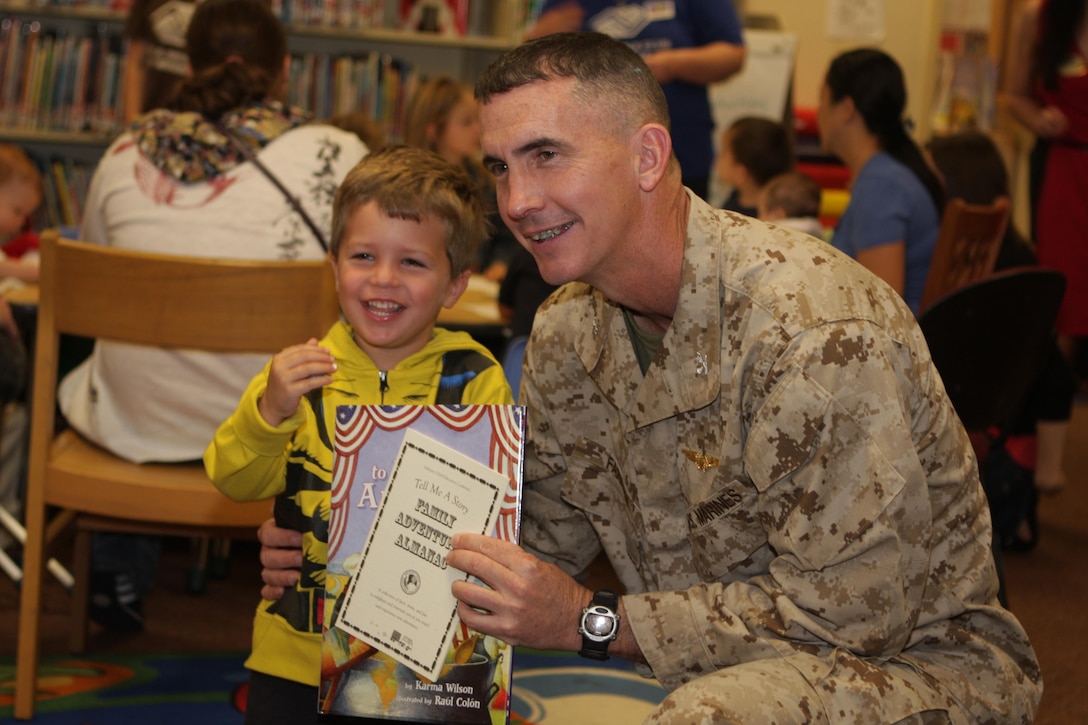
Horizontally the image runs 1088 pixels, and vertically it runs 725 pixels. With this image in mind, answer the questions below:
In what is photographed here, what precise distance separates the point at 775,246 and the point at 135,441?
1.51 meters

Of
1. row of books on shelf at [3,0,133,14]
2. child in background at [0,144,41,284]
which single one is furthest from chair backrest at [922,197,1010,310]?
row of books on shelf at [3,0,133,14]

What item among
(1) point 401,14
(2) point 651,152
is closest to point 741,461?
(2) point 651,152

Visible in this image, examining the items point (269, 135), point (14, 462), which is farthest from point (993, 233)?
point (14, 462)

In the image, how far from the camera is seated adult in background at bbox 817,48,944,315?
3.29m

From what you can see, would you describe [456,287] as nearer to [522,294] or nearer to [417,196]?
[417,196]

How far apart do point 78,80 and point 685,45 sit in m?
2.74

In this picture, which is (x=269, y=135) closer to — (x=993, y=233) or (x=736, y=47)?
(x=736, y=47)

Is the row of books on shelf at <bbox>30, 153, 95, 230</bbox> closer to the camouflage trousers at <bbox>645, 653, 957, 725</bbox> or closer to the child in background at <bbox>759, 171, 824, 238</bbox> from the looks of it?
the child in background at <bbox>759, 171, 824, 238</bbox>

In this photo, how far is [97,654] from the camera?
9.12 ft

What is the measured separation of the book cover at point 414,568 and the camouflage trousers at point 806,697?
25 cm

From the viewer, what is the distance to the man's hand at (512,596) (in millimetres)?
Answer: 1425

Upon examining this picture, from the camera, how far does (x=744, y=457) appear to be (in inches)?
57.0

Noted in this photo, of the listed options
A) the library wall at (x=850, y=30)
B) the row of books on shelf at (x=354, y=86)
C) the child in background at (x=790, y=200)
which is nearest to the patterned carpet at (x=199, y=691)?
the child in background at (x=790, y=200)

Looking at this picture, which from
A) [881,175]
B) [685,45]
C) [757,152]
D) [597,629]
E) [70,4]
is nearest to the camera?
[597,629]
